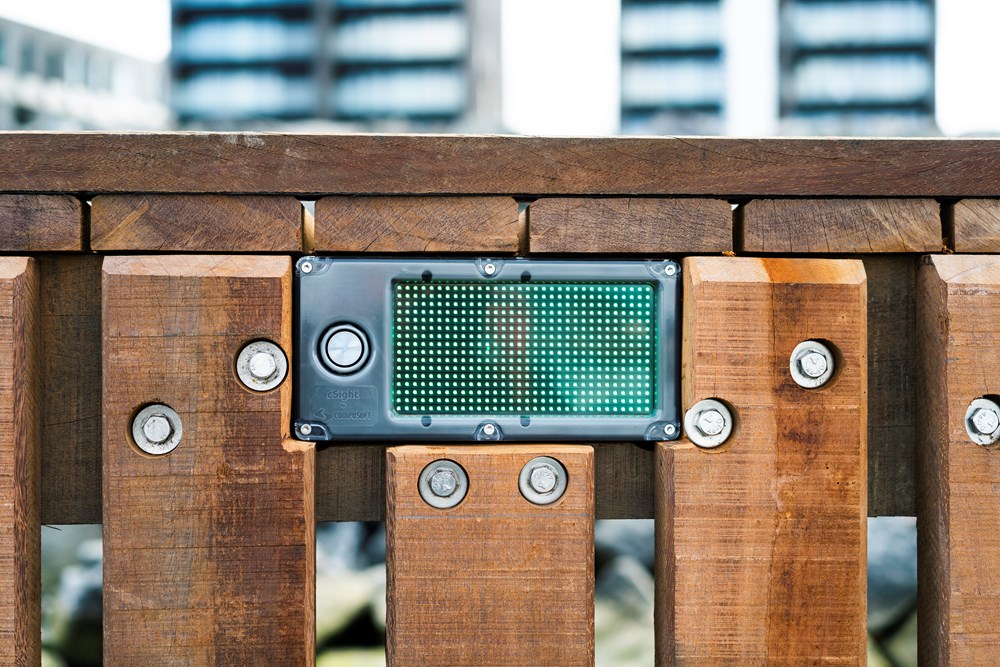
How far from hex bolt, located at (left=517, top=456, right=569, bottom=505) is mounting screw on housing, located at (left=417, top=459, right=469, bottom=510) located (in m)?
0.06

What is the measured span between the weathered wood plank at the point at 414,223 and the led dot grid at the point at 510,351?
43 mm

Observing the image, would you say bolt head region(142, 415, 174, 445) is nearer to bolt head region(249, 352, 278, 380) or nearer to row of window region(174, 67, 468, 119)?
bolt head region(249, 352, 278, 380)

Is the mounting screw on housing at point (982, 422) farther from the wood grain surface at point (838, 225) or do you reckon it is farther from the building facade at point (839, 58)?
the building facade at point (839, 58)

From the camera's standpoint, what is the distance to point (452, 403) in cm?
74

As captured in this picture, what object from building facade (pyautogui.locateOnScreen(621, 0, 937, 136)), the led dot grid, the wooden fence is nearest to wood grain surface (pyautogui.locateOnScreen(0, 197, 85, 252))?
the wooden fence

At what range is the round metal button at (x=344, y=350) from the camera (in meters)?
0.72

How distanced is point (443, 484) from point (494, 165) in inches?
12.5

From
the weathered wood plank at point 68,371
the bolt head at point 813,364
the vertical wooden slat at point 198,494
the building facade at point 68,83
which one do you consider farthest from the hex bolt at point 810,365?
the building facade at point 68,83

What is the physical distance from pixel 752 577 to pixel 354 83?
15336 mm

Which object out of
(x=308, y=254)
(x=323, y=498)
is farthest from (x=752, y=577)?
(x=308, y=254)

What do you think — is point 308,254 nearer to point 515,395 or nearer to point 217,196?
point 217,196

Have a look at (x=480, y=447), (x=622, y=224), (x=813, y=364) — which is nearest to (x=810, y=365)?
(x=813, y=364)

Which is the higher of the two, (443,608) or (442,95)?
(442,95)

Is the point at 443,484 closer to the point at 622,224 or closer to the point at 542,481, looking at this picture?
the point at 542,481
